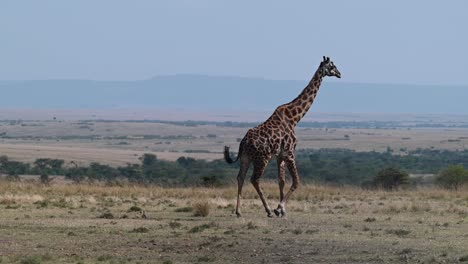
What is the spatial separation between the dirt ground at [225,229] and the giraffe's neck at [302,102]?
7.45 ft

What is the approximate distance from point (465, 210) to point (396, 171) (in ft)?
68.2

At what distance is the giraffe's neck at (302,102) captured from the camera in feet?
76.8

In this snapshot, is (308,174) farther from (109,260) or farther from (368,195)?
(109,260)

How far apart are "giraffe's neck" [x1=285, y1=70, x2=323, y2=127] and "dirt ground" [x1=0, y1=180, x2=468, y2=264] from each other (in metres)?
2.27

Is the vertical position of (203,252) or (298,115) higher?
(298,115)

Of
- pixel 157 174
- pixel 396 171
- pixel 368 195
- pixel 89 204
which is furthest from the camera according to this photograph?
pixel 157 174

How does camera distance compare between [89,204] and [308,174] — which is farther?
[308,174]

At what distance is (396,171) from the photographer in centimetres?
4459

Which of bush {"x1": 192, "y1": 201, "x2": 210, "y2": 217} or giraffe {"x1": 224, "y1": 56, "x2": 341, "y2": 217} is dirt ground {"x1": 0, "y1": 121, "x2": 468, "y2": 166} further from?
giraffe {"x1": 224, "y1": 56, "x2": 341, "y2": 217}

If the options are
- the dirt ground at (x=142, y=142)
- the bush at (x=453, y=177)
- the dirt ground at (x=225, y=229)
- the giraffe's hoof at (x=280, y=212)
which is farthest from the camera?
the dirt ground at (x=142, y=142)

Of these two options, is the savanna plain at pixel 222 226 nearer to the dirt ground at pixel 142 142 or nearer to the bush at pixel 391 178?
the bush at pixel 391 178

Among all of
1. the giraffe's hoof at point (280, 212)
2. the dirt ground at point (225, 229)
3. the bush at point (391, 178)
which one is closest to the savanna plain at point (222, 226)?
the dirt ground at point (225, 229)

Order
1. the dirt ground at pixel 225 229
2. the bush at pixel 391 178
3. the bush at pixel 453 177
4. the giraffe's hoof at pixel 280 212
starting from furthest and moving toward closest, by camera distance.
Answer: the bush at pixel 391 178 < the bush at pixel 453 177 < the giraffe's hoof at pixel 280 212 < the dirt ground at pixel 225 229

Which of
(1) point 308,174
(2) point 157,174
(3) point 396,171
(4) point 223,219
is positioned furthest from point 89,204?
(1) point 308,174
